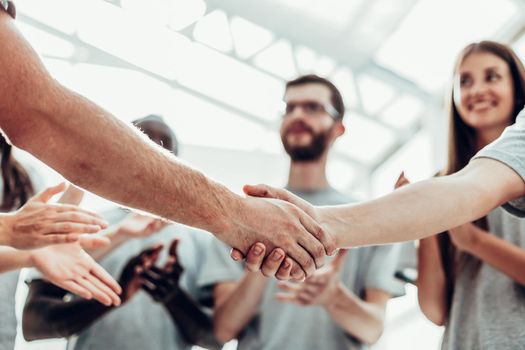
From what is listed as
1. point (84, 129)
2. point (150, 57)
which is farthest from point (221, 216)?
point (150, 57)

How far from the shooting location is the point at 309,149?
7.94ft

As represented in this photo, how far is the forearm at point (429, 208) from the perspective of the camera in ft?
4.27

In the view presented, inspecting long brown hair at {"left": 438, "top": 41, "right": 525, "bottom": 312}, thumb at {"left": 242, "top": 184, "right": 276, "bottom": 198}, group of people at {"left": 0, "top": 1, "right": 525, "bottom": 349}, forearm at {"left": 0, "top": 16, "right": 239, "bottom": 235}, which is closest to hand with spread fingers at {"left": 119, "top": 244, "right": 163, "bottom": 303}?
group of people at {"left": 0, "top": 1, "right": 525, "bottom": 349}

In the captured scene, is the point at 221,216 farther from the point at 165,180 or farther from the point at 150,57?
the point at 150,57

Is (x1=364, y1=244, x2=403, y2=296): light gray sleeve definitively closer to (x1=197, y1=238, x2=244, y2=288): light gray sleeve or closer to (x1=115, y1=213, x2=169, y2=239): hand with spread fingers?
(x1=197, y1=238, x2=244, y2=288): light gray sleeve

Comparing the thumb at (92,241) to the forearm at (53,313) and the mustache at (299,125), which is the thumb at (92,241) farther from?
the mustache at (299,125)

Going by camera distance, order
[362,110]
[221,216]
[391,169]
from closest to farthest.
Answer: [221,216]
[362,110]
[391,169]

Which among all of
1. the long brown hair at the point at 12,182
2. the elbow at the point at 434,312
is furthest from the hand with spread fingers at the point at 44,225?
the elbow at the point at 434,312

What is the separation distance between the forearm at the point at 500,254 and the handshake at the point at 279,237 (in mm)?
365

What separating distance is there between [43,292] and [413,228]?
1.28 metres

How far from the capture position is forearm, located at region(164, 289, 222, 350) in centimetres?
195

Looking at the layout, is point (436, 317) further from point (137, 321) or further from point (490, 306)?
point (137, 321)

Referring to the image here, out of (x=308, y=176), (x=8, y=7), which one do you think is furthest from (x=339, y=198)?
(x=8, y=7)

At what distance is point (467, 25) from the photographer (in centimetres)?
473
